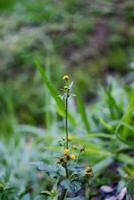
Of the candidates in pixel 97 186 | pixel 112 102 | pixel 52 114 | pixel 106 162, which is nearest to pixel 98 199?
pixel 97 186

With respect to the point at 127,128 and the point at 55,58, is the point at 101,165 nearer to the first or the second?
the point at 127,128

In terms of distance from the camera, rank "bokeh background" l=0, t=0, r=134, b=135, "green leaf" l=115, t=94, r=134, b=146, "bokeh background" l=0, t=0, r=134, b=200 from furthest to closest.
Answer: "bokeh background" l=0, t=0, r=134, b=135, "bokeh background" l=0, t=0, r=134, b=200, "green leaf" l=115, t=94, r=134, b=146

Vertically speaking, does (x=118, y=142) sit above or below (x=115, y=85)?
below

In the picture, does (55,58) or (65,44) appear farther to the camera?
(65,44)

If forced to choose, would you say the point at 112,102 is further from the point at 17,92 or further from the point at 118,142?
the point at 17,92

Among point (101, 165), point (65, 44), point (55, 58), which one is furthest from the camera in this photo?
point (65, 44)

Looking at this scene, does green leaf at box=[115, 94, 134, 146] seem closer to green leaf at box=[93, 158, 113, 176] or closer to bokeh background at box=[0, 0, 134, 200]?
green leaf at box=[93, 158, 113, 176]

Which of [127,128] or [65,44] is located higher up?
[65,44]

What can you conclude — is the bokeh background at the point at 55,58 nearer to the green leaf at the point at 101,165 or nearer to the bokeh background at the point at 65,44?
the bokeh background at the point at 65,44

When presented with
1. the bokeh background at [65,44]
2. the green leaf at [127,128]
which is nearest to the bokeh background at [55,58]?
the bokeh background at [65,44]

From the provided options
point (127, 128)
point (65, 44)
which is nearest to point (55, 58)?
point (65, 44)

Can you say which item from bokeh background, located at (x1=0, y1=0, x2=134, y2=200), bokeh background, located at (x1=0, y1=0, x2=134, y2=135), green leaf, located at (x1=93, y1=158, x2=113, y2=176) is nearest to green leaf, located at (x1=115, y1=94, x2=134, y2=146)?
green leaf, located at (x1=93, y1=158, x2=113, y2=176)
